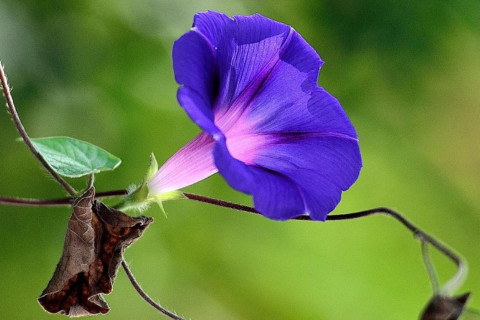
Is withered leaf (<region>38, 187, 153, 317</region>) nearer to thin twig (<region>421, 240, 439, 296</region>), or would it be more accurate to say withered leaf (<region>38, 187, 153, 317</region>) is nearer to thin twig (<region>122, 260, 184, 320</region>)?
thin twig (<region>122, 260, 184, 320</region>)

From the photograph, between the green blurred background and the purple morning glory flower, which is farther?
the green blurred background

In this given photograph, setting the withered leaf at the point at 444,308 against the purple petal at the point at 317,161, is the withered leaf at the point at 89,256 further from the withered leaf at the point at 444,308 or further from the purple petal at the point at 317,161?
the withered leaf at the point at 444,308

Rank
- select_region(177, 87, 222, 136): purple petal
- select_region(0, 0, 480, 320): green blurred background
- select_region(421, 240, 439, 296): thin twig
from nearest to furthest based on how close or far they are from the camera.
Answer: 1. select_region(177, 87, 222, 136): purple petal
2. select_region(421, 240, 439, 296): thin twig
3. select_region(0, 0, 480, 320): green blurred background

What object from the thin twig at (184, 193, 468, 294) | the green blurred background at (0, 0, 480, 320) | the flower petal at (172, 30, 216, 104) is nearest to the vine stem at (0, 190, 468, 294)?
the thin twig at (184, 193, 468, 294)

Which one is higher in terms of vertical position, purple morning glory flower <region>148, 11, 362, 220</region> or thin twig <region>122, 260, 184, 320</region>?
purple morning glory flower <region>148, 11, 362, 220</region>

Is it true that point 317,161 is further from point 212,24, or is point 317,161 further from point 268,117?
point 212,24

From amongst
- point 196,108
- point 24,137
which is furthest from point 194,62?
point 24,137

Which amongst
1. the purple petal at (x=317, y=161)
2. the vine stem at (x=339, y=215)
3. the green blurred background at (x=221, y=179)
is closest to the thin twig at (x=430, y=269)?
the vine stem at (x=339, y=215)
